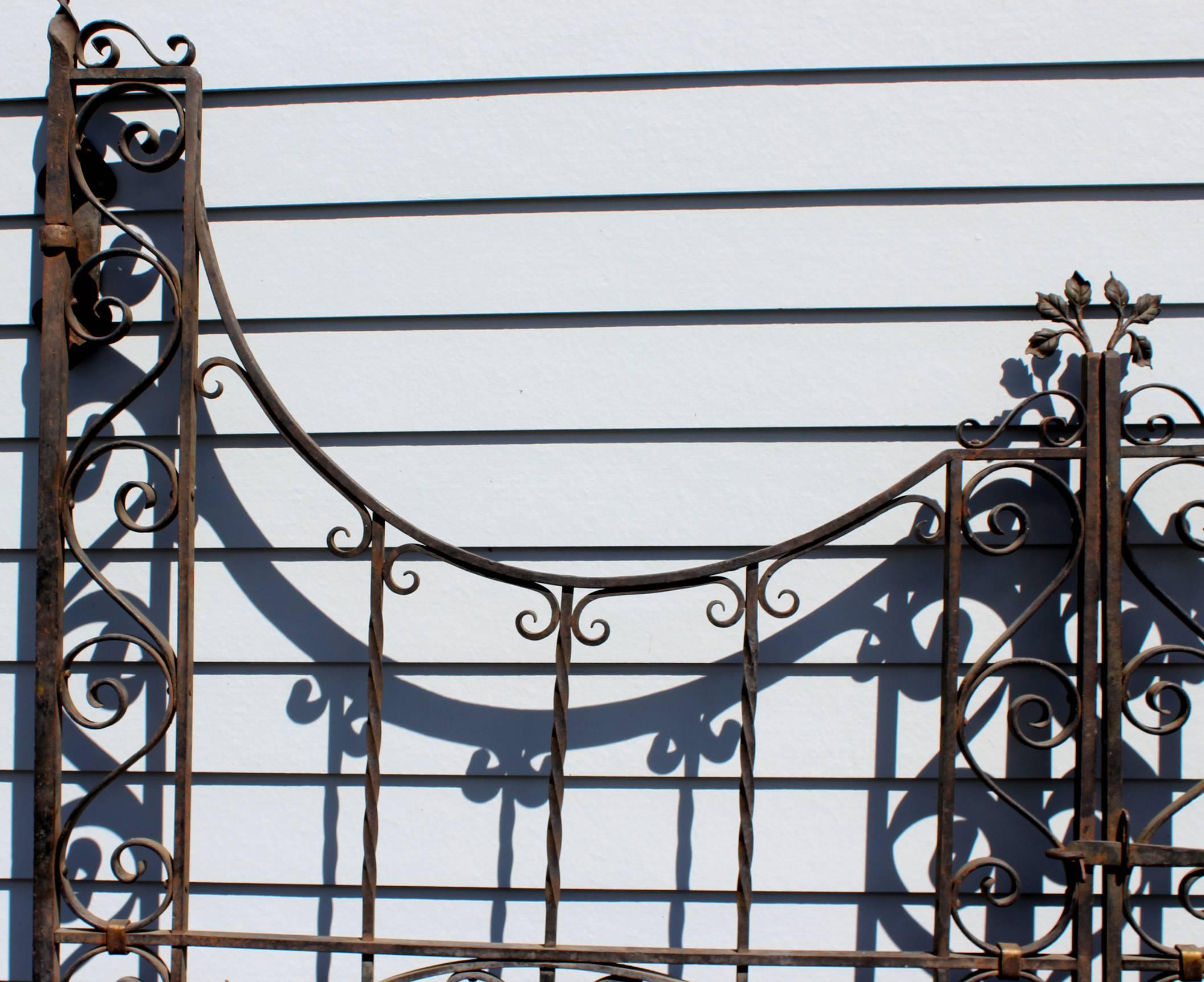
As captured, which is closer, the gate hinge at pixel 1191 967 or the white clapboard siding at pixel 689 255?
the gate hinge at pixel 1191 967

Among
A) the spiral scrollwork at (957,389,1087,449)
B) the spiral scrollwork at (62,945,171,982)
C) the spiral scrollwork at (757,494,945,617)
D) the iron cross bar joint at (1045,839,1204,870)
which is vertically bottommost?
the spiral scrollwork at (62,945,171,982)

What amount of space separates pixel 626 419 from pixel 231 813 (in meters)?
1.03

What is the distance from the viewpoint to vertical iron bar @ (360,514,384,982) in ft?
5.05

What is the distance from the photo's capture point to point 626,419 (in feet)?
5.42

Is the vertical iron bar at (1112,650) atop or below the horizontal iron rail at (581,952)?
atop

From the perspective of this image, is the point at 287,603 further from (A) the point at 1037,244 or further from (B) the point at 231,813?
(A) the point at 1037,244

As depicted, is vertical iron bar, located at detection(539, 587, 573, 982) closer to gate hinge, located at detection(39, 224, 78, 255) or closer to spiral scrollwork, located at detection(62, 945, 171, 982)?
spiral scrollwork, located at detection(62, 945, 171, 982)

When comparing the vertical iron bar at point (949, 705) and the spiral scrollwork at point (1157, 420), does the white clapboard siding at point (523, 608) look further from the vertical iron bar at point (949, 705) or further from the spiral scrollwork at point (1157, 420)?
the spiral scrollwork at point (1157, 420)

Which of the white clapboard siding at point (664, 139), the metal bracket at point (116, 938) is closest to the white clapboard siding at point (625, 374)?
the white clapboard siding at point (664, 139)

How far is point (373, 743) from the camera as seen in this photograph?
154cm

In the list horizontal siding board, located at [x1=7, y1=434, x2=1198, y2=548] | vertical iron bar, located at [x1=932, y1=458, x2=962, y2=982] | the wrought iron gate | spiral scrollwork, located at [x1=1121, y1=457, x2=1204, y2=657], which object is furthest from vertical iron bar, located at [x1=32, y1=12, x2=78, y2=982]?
spiral scrollwork, located at [x1=1121, y1=457, x2=1204, y2=657]

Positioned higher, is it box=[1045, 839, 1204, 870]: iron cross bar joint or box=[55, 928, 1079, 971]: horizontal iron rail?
box=[1045, 839, 1204, 870]: iron cross bar joint

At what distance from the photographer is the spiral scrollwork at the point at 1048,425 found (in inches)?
60.7

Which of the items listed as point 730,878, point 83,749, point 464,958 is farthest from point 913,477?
point 83,749
